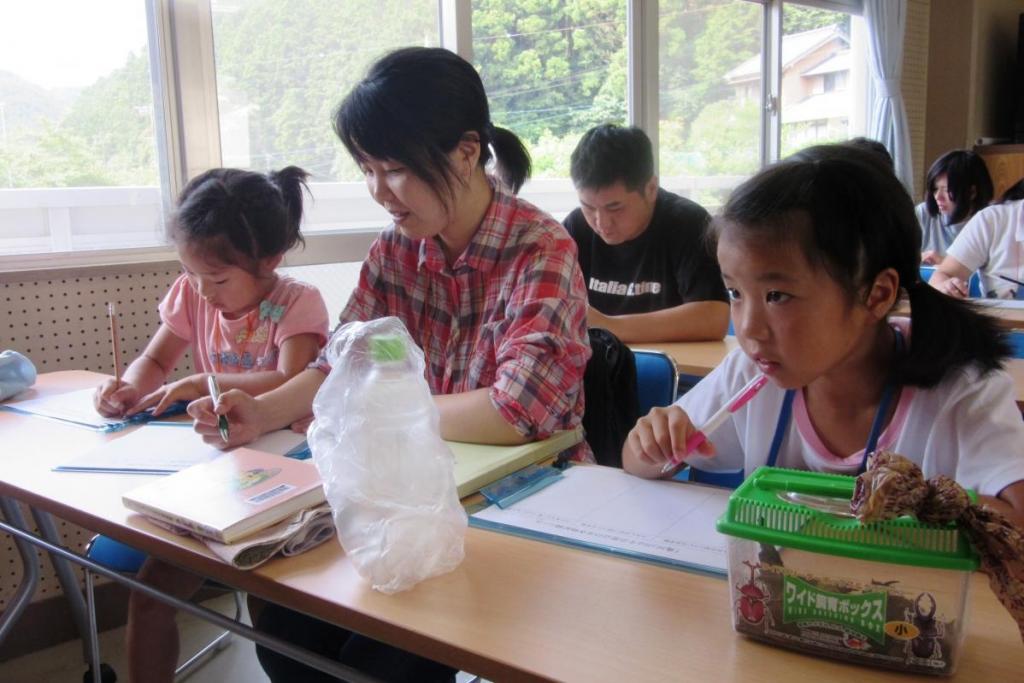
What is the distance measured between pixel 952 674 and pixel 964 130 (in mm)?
6149

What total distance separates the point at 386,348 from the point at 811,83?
5114 millimetres

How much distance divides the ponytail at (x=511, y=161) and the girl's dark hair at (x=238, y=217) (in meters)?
0.51

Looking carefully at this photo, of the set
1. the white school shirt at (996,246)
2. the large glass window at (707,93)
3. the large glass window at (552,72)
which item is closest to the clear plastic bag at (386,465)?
the large glass window at (552,72)

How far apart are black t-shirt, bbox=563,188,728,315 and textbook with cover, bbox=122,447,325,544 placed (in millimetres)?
1559

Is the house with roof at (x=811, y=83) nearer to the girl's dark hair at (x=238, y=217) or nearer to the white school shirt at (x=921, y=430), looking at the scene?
the girl's dark hair at (x=238, y=217)

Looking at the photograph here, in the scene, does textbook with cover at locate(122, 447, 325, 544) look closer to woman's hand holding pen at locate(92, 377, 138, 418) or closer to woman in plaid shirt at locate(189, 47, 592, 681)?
woman in plaid shirt at locate(189, 47, 592, 681)

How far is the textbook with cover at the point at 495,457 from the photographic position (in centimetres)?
110

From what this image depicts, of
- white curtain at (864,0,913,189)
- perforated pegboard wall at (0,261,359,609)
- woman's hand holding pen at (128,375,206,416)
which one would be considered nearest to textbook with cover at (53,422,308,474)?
woman's hand holding pen at (128,375,206,416)

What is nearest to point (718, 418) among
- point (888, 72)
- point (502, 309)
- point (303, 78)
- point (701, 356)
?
point (502, 309)

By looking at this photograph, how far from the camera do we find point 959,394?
3.29 ft

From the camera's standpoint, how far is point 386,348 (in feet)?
3.15

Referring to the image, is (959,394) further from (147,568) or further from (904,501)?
(147,568)

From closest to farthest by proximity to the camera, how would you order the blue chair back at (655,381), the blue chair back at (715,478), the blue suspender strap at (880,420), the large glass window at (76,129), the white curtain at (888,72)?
the blue suspender strap at (880,420) → the blue chair back at (715,478) → the blue chair back at (655,381) → the large glass window at (76,129) → the white curtain at (888,72)

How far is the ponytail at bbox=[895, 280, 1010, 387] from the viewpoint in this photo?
39.8 inches
